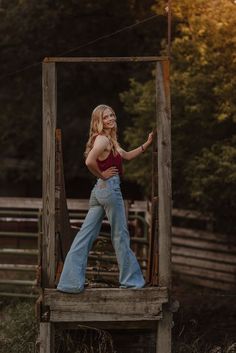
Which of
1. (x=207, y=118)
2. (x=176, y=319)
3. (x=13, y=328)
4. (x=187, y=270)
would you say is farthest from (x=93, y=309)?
(x=187, y=270)

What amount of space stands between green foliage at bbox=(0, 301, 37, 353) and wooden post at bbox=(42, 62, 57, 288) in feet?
6.70

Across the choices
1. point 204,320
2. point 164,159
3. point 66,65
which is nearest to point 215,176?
point 204,320

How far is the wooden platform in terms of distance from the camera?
24.1 feet

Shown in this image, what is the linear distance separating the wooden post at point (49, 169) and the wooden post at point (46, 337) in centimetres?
49

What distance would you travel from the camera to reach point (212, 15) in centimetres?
1325

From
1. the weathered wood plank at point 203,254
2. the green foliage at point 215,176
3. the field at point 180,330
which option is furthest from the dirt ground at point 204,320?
the green foliage at point 215,176

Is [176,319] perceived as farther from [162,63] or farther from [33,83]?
[33,83]

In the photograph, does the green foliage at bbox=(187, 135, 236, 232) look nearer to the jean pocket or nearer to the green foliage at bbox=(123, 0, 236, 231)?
the green foliage at bbox=(123, 0, 236, 231)

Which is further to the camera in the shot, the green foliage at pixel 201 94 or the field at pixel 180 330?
the green foliage at pixel 201 94

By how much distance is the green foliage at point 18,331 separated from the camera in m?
9.19

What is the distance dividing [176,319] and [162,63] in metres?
5.79

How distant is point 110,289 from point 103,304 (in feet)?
0.50

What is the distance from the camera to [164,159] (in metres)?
7.24

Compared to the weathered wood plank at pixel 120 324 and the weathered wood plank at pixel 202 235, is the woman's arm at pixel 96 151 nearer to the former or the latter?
the weathered wood plank at pixel 120 324
